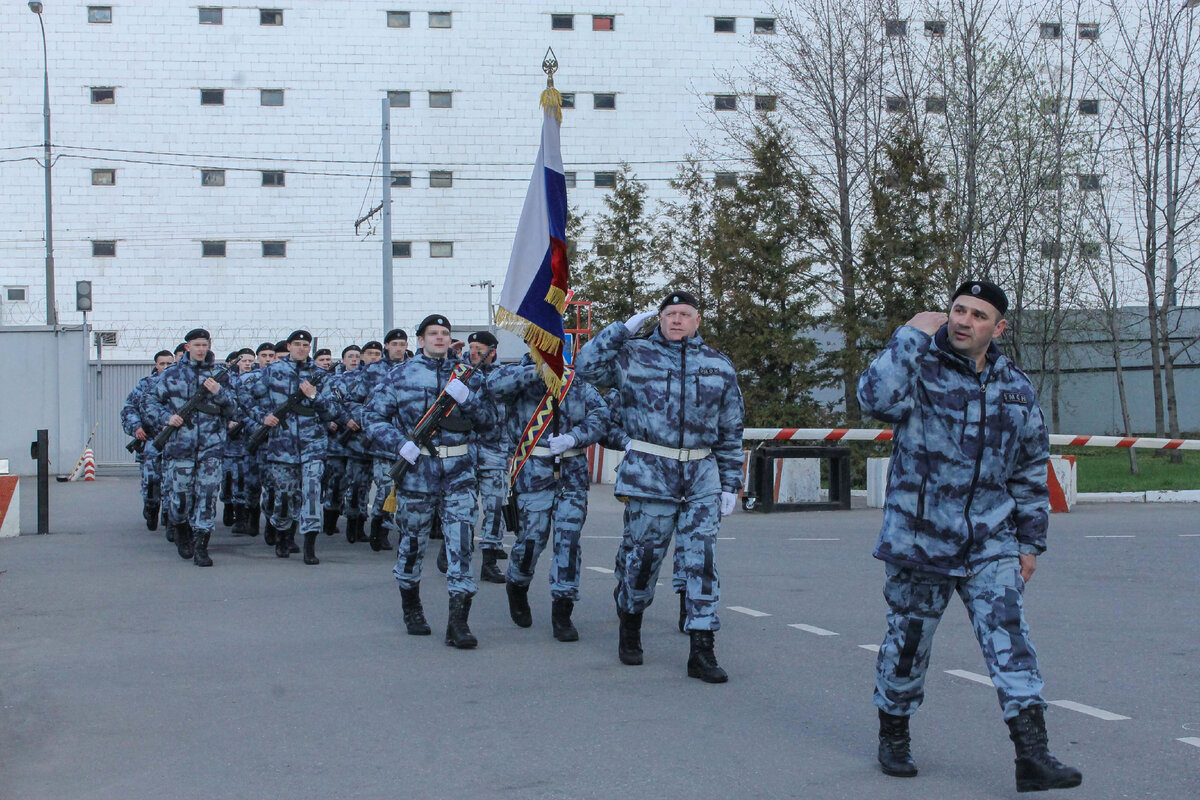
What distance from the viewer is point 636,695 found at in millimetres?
6543

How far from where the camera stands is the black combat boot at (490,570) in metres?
10.8

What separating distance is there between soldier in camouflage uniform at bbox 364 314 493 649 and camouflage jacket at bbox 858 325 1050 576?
11.5 ft

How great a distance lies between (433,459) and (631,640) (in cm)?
Answer: 172

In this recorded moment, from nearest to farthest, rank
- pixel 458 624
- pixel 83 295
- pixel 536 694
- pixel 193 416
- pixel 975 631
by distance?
pixel 975 631
pixel 536 694
pixel 458 624
pixel 193 416
pixel 83 295

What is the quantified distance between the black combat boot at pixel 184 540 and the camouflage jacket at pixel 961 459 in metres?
8.80

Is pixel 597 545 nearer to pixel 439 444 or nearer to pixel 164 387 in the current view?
pixel 164 387

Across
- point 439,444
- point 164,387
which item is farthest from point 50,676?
point 164,387

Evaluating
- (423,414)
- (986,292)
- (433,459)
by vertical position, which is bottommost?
(433,459)

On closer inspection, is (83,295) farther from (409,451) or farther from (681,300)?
(681,300)

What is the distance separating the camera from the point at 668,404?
6.96 m

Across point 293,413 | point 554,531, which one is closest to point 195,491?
point 293,413

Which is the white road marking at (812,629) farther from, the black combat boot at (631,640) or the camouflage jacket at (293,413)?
the camouflage jacket at (293,413)

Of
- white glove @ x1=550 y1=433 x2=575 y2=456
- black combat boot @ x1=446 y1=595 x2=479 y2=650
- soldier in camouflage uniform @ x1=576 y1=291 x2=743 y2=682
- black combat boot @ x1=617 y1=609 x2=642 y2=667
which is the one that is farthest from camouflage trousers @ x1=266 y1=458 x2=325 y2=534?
soldier in camouflage uniform @ x1=576 y1=291 x2=743 y2=682

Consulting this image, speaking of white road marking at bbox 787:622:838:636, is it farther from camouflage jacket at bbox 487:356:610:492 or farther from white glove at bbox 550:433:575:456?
white glove at bbox 550:433:575:456
